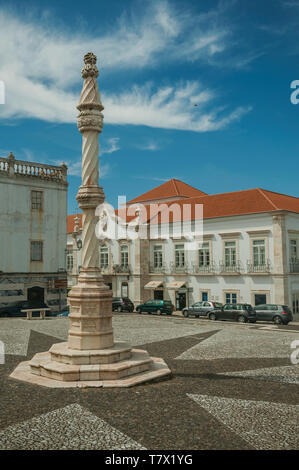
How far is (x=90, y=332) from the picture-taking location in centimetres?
1009

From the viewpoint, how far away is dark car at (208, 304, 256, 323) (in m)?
25.8

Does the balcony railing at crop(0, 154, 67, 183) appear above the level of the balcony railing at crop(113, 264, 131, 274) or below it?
above

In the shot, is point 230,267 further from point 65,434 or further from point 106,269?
point 65,434

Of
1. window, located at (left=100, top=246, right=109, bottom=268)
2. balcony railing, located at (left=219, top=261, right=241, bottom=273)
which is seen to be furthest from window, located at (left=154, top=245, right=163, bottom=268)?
balcony railing, located at (left=219, top=261, right=241, bottom=273)

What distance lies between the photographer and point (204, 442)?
5938mm

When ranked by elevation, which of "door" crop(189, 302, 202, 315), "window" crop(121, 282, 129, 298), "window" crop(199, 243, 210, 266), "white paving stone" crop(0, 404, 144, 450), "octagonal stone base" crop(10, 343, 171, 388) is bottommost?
"door" crop(189, 302, 202, 315)

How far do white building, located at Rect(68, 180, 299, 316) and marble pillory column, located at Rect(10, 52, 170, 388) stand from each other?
17.2m

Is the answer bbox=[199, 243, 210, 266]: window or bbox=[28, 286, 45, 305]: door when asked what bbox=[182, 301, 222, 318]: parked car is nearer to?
bbox=[199, 243, 210, 266]: window

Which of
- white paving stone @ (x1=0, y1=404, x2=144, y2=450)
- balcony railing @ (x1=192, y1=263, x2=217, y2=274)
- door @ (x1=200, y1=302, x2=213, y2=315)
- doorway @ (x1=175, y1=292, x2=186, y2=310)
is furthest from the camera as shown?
doorway @ (x1=175, y1=292, x2=186, y2=310)

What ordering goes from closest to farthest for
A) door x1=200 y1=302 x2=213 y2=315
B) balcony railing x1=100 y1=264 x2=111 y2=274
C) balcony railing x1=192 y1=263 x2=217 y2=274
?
door x1=200 y1=302 x2=213 y2=315, balcony railing x1=192 y1=263 x2=217 y2=274, balcony railing x1=100 y1=264 x2=111 y2=274

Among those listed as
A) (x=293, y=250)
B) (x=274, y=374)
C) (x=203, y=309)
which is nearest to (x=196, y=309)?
(x=203, y=309)
